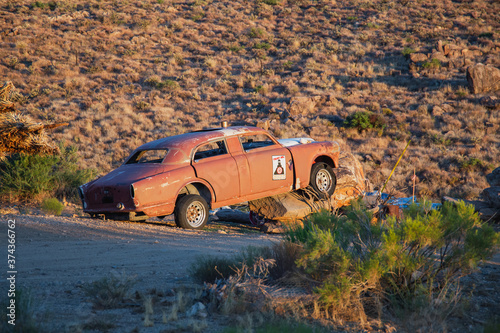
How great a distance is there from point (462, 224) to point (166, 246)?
4576 millimetres

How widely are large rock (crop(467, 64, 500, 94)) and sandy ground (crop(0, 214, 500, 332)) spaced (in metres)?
23.2

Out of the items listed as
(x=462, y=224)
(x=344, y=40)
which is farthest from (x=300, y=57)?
(x=462, y=224)

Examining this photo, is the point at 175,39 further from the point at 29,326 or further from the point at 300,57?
the point at 29,326

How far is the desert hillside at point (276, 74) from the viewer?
2391cm

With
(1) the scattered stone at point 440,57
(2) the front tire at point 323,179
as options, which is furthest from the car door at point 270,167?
(1) the scattered stone at point 440,57

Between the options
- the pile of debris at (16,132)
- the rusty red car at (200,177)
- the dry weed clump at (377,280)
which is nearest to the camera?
the dry weed clump at (377,280)

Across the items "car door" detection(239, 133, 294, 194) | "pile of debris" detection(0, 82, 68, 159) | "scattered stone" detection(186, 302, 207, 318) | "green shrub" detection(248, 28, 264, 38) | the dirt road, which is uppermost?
"green shrub" detection(248, 28, 264, 38)

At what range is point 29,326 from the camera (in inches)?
165

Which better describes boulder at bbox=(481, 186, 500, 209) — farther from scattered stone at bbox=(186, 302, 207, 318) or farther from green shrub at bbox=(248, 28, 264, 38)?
green shrub at bbox=(248, 28, 264, 38)

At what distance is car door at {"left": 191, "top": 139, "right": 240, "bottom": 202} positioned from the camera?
32.8 feet

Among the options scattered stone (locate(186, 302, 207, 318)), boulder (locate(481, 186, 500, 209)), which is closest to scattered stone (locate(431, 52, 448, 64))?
boulder (locate(481, 186, 500, 209))

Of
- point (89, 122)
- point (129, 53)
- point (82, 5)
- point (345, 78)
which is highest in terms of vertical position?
point (82, 5)

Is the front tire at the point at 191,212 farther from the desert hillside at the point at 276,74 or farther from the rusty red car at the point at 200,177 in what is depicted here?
the desert hillside at the point at 276,74

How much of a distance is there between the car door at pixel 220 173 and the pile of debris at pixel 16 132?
4.71m
